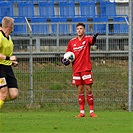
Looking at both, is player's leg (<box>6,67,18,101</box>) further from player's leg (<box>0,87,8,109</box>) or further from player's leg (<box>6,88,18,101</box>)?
player's leg (<box>0,87,8,109</box>)

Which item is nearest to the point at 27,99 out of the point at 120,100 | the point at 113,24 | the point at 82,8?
the point at 120,100

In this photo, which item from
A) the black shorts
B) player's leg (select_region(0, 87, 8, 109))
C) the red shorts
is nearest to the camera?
player's leg (select_region(0, 87, 8, 109))

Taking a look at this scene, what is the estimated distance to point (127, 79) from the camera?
1745cm

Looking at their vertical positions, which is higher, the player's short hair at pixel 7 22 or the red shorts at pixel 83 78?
the player's short hair at pixel 7 22

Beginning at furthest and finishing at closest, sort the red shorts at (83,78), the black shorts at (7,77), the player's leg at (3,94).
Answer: the red shorts at (83,78)
the black shorts at (7,77)
the player's leg at (3,94)

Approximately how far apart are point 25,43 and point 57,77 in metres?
1.47

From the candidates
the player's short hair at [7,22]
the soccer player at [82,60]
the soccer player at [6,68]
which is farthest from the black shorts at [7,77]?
the soccer player at [82,60]

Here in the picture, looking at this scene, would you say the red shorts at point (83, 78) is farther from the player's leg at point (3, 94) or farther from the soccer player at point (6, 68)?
the player's leg at point (3, 94)

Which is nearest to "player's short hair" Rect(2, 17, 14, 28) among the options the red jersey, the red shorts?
the red jersey

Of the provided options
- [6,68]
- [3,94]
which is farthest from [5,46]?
[3,94]

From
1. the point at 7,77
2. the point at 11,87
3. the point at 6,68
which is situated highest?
the point at 6,68

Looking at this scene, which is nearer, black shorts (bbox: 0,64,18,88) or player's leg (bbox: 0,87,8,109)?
player's leg (bbox: 0,87,8,109)

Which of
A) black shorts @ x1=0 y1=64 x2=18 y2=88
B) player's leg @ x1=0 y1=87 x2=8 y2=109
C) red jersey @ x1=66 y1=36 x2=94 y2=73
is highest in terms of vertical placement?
red jersey @ x1=66 y1=36 x2=94 y2=73

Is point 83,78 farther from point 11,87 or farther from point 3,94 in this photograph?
point 3,94
